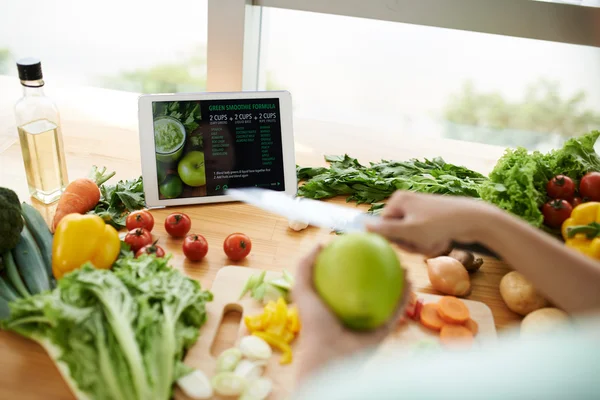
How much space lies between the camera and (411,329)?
121 centimetres

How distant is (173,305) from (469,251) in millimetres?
706

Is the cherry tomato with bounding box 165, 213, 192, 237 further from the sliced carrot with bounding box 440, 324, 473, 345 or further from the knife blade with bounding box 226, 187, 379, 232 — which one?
the sliced carrot with bounding box 440, 324, 473, 345

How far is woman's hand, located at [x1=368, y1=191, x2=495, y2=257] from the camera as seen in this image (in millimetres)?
933

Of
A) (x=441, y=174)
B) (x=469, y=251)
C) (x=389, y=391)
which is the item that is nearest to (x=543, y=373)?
(x=389, y=391)

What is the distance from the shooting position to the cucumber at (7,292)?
1186 mm

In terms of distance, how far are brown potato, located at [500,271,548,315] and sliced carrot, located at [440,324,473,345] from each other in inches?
6.4

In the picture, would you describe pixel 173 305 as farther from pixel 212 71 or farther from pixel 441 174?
pixel 212 71

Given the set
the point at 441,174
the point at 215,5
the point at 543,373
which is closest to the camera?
the point at 543,373

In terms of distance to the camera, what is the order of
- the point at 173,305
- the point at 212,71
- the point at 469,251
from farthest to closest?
the point at 212,71, the point at 469,251, the point at 173,305

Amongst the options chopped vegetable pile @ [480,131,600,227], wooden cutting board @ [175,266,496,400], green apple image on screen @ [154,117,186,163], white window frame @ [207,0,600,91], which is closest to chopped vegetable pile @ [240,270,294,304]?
wooden cutting board @ [175,266,496,400]

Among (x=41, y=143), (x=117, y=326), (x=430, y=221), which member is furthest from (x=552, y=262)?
(x=41, y=143)

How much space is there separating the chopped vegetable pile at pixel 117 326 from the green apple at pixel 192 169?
41 cm

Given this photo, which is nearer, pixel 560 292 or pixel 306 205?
pixel 560 292

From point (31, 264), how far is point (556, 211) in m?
1.17
